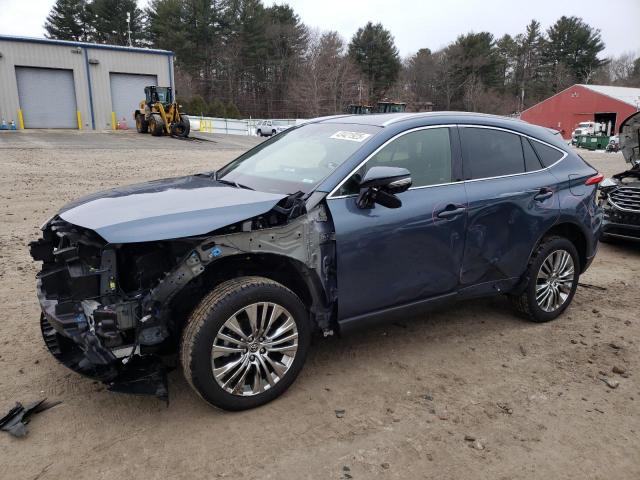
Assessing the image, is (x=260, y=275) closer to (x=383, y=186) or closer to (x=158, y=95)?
(x=383, y=186)

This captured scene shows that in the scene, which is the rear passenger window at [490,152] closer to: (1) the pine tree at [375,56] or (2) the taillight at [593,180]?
(2) the taillight at [593,180]

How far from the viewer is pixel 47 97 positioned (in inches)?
1256

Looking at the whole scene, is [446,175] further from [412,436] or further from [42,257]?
[42,257]

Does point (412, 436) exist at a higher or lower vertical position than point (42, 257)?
lower

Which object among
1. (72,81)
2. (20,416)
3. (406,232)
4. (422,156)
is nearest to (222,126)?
(72,81)

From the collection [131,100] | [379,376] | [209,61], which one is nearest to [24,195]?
[379,376]

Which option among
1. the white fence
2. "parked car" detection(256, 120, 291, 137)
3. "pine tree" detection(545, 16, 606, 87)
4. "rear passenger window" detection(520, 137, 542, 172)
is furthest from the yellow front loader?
"pine tree" detection(545, 16, 606, 87)

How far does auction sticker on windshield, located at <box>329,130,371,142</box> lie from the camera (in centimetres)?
360

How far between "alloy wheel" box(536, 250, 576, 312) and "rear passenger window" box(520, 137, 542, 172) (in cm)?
75

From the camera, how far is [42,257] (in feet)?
10.7

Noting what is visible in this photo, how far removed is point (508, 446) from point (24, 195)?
988cm

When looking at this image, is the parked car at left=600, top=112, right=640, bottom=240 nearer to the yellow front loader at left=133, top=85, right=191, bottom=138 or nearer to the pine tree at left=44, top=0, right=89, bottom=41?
the yellow front loader at left=133, top=85, right=191, bottom=138

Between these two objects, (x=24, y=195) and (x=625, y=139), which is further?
(x=24, y=195)

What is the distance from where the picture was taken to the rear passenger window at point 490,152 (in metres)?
3.90
